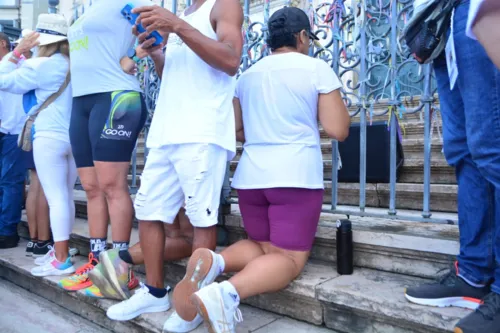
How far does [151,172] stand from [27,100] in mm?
1633

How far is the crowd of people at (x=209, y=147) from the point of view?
1733 mm

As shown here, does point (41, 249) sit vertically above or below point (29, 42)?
below

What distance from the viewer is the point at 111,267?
7.68ft

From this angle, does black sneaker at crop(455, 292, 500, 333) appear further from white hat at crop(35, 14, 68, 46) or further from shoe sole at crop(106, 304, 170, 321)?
white hat at crop(35, 14, 68, 46)

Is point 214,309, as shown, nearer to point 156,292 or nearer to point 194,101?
point 156,292

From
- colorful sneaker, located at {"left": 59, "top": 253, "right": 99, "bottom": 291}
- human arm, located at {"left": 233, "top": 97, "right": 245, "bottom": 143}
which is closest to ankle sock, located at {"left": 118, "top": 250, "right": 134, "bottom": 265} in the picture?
colorful sneaker, located at {"left": 59, "top": 253, "right": 99, "bottom": 291}

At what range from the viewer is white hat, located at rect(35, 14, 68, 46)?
303 centimetres

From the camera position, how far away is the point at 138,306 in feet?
7.19

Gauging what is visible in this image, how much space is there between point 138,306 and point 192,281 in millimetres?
504

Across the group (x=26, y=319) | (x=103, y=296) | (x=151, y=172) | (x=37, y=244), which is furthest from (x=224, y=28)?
(x=37, y=244)

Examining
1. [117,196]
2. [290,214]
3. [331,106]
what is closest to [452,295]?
[290,214]

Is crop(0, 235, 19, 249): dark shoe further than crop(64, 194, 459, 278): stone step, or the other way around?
crop(0, 235, 19, 249): dark shoe

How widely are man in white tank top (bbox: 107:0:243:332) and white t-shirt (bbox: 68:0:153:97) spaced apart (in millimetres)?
511

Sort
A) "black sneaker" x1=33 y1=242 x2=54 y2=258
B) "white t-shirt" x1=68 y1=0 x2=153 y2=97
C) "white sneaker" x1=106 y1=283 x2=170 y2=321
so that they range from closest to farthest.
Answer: "white sneaker" x1=106 y1=283 x2=170 y2=321 < "white t-shirt" x1=68 y1=0 x2=153 y2=97 < "black sneaker" x1=33 y1=242 x2=54 y2=258
